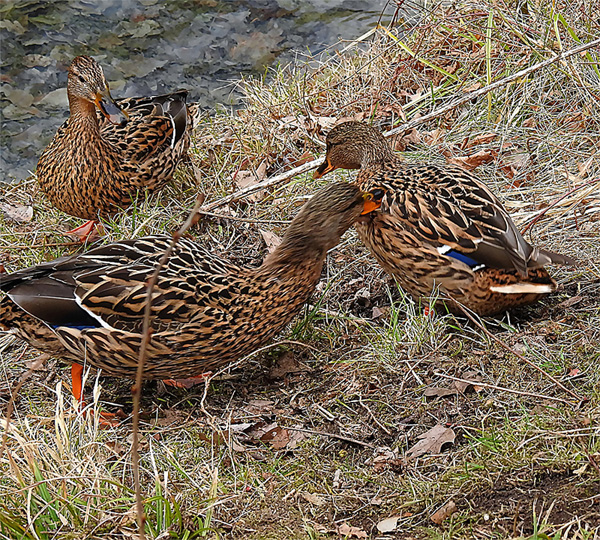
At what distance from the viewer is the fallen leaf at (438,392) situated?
12.4ft

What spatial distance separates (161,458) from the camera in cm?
362

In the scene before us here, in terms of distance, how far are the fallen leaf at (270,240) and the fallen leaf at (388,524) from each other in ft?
7.44

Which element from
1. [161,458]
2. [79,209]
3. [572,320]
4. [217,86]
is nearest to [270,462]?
[161,458]

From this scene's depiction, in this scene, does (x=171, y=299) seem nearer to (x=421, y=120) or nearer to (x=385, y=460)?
(x=385, y=460)

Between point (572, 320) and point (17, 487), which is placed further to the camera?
point (572, 320)

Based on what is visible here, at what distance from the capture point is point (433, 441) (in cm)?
352

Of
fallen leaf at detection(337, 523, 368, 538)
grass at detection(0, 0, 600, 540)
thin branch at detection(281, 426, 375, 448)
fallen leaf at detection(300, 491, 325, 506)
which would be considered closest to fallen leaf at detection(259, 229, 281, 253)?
grass at detection(0, 0, 600, 540)

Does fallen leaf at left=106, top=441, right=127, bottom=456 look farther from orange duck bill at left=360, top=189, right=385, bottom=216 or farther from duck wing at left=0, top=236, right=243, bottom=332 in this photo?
orange duck bill at left=360, top=189, right=385, bottom=216

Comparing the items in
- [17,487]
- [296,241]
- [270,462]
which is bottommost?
[270,462]

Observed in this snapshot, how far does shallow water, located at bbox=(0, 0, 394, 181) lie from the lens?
8422 mm

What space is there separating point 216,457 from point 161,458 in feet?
0.76

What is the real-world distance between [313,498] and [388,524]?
35cm

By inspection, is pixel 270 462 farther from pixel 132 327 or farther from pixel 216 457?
pixel 132 327


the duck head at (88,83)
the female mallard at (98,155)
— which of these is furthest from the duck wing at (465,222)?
the duck head at (88,83)
